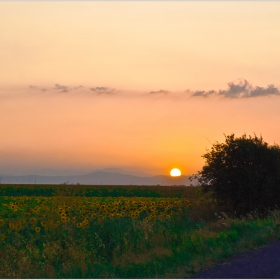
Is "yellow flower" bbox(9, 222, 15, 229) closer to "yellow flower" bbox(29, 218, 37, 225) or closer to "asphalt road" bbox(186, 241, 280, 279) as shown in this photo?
"yellow flower" bbox(29, 218, 37, 225)

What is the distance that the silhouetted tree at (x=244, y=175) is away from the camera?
2670cm

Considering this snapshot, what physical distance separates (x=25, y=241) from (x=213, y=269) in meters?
8.64

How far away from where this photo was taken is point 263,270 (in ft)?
39.8

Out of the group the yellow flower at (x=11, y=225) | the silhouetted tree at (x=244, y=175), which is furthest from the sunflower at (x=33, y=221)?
the silhouetted tree at (x=244, y=175)

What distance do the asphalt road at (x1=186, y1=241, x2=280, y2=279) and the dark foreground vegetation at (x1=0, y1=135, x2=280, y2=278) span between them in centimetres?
36

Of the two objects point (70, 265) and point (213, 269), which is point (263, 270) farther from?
point (70, 265)

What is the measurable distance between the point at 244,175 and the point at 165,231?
341 inches

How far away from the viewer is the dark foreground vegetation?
14.0 m

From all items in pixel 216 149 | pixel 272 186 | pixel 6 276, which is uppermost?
pixel 216 149

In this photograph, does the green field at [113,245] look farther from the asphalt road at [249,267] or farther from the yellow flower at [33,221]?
the asphalt road at [249,267]

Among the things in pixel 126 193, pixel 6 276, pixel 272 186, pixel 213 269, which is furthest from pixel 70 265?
pixel 126 193

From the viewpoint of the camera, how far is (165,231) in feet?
63.3

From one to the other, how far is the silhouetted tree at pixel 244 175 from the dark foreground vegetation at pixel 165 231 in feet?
0.16

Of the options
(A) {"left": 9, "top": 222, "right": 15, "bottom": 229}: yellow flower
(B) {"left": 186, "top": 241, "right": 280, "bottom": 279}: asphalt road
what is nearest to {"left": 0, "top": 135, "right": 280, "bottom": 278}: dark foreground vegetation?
(A) {"left": 9, "top": 222, "right": 15, "bottom": 229}: yellow flower
